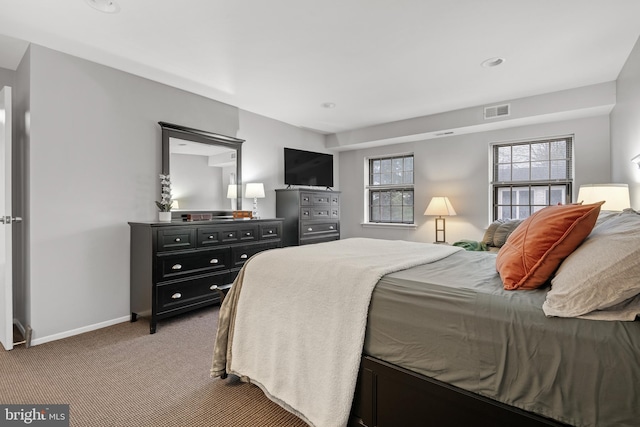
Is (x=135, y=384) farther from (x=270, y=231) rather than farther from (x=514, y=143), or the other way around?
(x=514, y=143)

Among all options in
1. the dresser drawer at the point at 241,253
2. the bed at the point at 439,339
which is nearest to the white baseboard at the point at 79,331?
the dresser drawer at the point at 241,253

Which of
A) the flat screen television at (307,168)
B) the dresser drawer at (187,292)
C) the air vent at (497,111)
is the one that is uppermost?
the air vent at (497,111)

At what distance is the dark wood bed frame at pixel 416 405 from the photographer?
43.0 inches

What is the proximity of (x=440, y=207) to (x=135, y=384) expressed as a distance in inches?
164

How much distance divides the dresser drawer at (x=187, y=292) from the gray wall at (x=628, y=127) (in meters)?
3.80

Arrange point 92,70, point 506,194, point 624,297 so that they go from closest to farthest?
point 624,297, point 92,70, point 506,194

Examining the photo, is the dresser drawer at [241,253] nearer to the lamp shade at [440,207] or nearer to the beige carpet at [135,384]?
the beige carpet at [135,384]

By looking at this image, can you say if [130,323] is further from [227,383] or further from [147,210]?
[227,383]

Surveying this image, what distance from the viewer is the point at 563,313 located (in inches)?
39.8

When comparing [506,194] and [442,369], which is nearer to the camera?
[442,369]

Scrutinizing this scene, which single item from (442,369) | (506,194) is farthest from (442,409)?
(506,194)

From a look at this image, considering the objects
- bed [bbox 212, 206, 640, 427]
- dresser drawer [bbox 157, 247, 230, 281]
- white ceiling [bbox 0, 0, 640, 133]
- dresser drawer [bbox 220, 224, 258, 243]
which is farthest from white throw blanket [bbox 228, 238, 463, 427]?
white ceiling [bbox 0, 0, 640, 133]

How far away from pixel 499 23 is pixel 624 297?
2.23 meters

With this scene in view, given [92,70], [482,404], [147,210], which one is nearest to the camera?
[482,404]
